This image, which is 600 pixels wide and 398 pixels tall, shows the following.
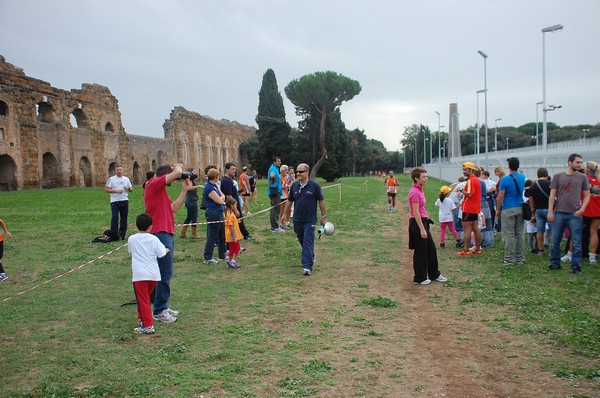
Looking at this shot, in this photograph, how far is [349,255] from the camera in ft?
34.8

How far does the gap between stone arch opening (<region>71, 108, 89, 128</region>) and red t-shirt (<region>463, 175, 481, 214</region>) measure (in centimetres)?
3695

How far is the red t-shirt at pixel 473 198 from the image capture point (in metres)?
9.77

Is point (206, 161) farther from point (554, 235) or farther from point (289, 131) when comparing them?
point (554, 235)

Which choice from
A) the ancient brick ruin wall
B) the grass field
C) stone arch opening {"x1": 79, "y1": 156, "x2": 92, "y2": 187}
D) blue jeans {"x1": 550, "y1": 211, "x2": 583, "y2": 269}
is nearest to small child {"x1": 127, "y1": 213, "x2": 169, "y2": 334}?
the grass field

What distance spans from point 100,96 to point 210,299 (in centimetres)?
3958

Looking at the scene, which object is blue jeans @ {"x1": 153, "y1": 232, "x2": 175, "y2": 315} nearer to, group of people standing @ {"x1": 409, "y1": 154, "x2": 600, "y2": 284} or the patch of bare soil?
the patch of bare soil

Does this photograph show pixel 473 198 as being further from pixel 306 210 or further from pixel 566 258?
pixel 306 210

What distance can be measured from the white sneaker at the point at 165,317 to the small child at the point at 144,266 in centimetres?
35

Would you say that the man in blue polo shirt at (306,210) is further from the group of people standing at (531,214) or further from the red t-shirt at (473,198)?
the red t-shirt at (473,198)

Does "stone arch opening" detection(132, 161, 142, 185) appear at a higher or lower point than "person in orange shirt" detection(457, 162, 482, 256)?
higher

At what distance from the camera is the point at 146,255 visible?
5.76 metres

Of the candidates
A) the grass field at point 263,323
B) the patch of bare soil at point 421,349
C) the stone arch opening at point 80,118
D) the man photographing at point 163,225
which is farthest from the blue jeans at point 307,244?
the stone arch opening at point 80,118

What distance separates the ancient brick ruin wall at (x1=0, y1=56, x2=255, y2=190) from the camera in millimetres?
32406

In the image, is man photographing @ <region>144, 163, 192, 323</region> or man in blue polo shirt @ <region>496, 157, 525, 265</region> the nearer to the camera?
man photographing @ <region>144, 163, 192, 323</region>
